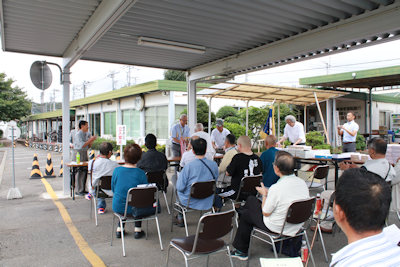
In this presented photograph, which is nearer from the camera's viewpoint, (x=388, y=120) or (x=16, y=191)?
(x=16, y=191)

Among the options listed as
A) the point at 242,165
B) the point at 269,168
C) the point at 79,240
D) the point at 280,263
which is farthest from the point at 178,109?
the point at 280,263

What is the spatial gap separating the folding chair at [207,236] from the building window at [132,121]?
15347 millimetres

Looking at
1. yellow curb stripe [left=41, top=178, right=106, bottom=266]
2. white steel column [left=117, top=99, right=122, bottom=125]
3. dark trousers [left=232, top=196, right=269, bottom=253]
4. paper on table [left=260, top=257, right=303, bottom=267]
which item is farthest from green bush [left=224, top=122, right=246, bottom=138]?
paper on table [left=260, top=257, right=303, bottom=267]

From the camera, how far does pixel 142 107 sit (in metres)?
16.6

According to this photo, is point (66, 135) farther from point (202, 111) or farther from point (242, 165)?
point (202, 111)

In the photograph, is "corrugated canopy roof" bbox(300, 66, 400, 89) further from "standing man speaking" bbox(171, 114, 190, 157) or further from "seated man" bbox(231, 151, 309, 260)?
"seated man" bbox(231, 151, 309, 260)

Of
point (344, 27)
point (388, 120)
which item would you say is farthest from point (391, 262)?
point (388, 120)

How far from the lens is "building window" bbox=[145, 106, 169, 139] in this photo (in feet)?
49.9

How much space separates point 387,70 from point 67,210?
14.4 m

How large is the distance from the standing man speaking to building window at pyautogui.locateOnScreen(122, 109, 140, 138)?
10.1 meters

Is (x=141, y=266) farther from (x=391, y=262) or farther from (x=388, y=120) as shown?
(x=388, y=120)

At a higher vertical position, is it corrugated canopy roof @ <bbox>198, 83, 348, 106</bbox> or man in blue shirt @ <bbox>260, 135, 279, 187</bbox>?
corrugated canopy roof @ <bbox>198, 83, 348, 106</bbox>

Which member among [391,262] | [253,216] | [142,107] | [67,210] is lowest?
[67,210]

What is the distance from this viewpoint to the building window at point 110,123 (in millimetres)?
21000
